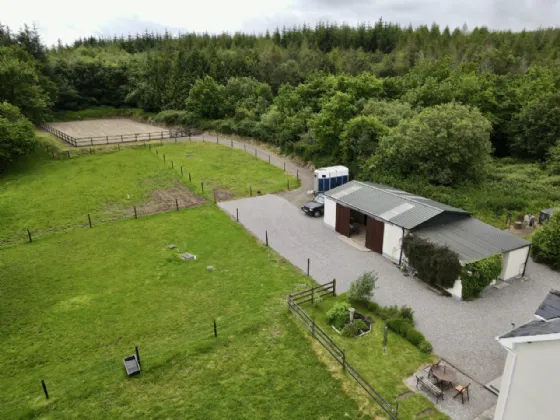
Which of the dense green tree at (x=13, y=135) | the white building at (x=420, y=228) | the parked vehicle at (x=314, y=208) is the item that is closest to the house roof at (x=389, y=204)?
the white building at (x=420, y=228)

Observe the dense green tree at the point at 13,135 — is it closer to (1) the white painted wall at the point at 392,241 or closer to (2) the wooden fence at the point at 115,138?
(2) the wooden fence at the point at 115,138

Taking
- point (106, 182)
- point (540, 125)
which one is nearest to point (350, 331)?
point (106, 182)

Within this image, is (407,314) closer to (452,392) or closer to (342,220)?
(452,392)

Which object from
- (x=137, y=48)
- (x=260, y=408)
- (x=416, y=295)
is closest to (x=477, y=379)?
(x=416, y=295)

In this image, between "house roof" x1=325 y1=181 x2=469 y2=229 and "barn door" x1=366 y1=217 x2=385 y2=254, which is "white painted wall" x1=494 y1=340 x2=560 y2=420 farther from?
"barn door" x1=366 y1=217 x2=385 y2=254

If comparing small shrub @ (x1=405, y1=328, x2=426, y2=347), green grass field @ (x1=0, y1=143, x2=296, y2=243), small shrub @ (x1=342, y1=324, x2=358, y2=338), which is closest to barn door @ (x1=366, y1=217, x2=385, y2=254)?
small shrub @ (x1=405, y1=328, x2=426, y2=347)
